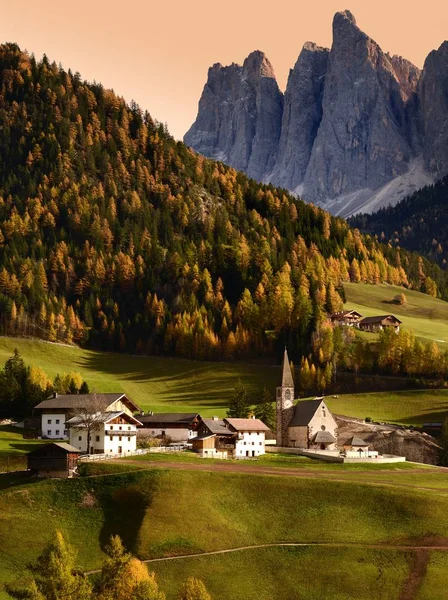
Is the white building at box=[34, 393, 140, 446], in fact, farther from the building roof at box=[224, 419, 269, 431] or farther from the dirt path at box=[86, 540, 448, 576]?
the dirt path at box=[86, 540, 448, 576]

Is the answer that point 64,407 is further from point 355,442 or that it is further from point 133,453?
point 355,442

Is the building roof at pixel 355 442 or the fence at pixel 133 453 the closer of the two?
the fence at pixel 133 453

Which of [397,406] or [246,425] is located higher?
[397,406]

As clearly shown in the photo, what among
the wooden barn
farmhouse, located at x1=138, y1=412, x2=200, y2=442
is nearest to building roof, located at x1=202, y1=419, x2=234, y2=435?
farmhouse, located at x1=138, y1=412, x2=200, y2=442

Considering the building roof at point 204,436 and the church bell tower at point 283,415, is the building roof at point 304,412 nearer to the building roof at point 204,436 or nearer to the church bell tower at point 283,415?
the church bell tower at point 283,415

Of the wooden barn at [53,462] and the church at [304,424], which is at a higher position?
the church at [304,424]

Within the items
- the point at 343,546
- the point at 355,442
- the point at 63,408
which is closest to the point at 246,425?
the point at 355,442

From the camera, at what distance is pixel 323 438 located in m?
148

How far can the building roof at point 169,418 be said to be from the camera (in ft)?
488

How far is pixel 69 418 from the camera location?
5625 inches

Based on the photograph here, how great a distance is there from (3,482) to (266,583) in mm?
33928

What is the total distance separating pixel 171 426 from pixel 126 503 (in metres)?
44.2

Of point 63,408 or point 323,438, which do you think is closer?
point 63,408

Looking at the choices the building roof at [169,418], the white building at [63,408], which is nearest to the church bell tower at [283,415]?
the building roof at [169,418]
